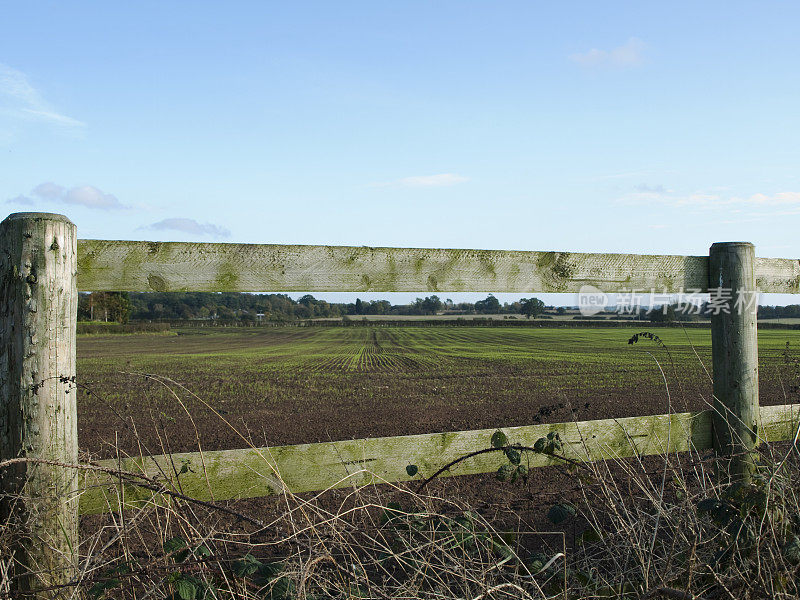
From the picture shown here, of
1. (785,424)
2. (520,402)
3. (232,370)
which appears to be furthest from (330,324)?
(785,424)

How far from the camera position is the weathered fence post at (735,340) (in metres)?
3.19

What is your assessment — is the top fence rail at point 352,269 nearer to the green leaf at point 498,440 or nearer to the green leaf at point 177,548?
the green leaf at point 498,440

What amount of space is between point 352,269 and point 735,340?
2.26 metres

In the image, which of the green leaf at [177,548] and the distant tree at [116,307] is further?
the distant tree at [116,307]

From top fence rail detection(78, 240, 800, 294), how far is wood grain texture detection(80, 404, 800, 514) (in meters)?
0.71

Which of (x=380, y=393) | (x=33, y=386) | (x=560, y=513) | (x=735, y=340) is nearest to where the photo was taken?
(x=560, y=513)

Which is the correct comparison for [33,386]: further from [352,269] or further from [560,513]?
[560,513]

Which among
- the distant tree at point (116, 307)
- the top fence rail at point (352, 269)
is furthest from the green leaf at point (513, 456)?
the distant tree at point (116, 307)

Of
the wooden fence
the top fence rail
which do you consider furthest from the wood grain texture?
the top fence rail

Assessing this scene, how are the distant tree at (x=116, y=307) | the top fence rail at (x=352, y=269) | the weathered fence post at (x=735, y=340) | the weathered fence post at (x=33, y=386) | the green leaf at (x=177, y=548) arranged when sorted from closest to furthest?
the green leaf at (x=177, y=548) < the weathered fence post at (x=33, y=386) < the top fence rail at (x=352, y=269) < the weathered fence post at (x=735, y=340) < the distant tree at (x=116, y=307)

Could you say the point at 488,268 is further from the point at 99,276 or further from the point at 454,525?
the point at 99,276

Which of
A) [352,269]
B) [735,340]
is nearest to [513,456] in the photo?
[352,269]

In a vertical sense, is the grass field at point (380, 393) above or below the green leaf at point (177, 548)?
below

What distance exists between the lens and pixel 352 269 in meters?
2.59
